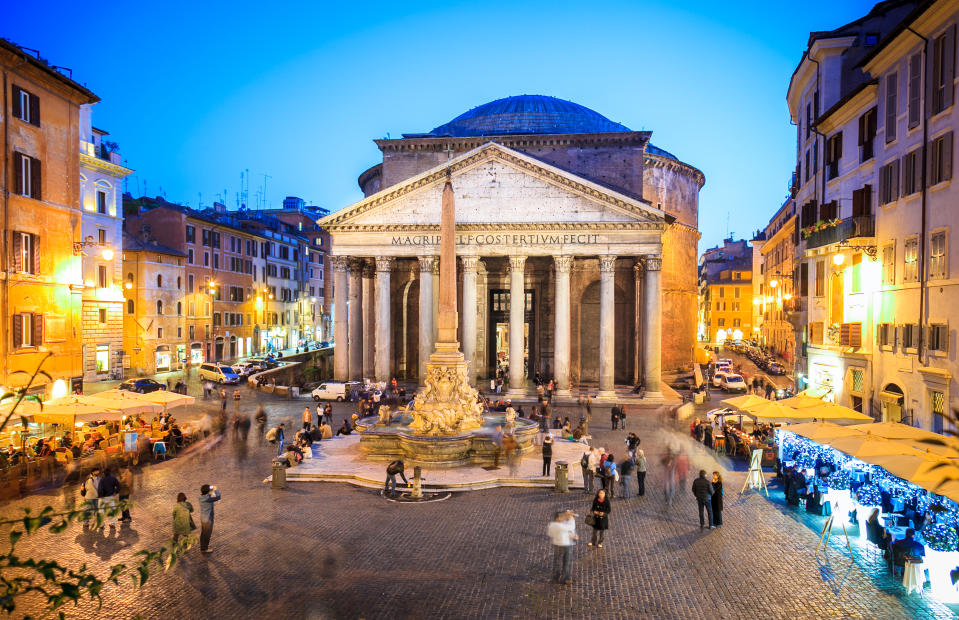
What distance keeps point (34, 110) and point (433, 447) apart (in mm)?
17580

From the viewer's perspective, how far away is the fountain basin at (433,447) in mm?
19047

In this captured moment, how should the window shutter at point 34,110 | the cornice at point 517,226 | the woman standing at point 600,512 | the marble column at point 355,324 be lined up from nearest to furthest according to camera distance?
the woman standing at point 600,512 < the window shutter at point 34,110 < the cornice at point 517,226 < the marble column at point 355,324

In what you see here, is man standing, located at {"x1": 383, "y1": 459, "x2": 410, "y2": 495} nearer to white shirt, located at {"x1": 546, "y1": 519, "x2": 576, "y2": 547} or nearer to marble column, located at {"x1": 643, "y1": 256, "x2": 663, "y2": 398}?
white shirt, located at {"x1": 546, "y1": 519, "x2": 576, "y2": 547}

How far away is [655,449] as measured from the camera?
22.7 metres

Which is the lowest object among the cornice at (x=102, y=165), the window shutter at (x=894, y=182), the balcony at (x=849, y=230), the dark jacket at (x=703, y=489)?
the dark jacket at (x=703, y=489)

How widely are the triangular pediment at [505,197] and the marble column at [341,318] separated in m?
3.47

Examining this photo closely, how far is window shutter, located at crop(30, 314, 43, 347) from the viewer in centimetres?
2194

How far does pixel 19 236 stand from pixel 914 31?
27492mm

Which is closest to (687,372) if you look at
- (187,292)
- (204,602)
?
(187,292)

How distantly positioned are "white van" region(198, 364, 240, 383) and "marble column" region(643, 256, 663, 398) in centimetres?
2549

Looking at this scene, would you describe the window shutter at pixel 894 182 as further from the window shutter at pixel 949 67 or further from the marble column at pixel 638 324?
the marble column at pixel 638 324

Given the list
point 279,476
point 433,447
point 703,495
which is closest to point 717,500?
point 703,495

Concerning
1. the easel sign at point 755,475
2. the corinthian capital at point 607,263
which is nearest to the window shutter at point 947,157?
the easel sign at point 755,475

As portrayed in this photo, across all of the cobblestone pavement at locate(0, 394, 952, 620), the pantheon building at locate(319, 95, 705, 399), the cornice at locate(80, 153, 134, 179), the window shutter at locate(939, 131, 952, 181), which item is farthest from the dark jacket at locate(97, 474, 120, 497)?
the cornice at locate(80, 153, 134, 179)
